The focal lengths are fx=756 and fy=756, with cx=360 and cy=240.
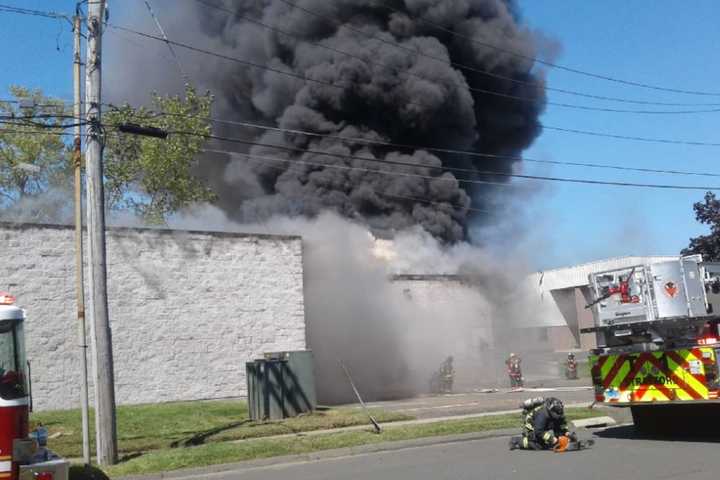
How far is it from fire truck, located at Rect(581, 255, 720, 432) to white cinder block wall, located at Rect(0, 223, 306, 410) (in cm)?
988

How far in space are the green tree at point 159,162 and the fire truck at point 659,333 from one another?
19481mm

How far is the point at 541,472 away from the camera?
8.27 m

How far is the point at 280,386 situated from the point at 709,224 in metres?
14.1

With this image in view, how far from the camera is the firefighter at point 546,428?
32.1 ft

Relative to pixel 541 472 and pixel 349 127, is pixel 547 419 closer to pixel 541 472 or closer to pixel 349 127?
pixel 541 472

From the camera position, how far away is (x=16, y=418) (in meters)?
5.41

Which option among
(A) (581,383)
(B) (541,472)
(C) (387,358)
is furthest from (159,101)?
(B) (541,472)

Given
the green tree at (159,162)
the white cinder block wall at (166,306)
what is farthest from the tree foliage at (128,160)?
the white cinder block wall at (166,306)

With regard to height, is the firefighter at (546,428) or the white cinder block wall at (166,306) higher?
the white cinder block wall at (166,306)

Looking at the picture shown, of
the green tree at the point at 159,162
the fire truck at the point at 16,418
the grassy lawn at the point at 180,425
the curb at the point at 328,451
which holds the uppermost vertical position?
the green tree at the point at 159,162

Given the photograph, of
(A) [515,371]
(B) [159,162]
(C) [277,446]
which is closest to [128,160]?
(B) [159,162]

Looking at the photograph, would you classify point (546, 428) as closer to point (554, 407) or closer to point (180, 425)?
point (554, 407)

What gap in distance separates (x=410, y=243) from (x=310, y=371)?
15.5 metres

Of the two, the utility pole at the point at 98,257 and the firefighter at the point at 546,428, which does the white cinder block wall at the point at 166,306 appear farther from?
the firefighter at the point at 546,428
